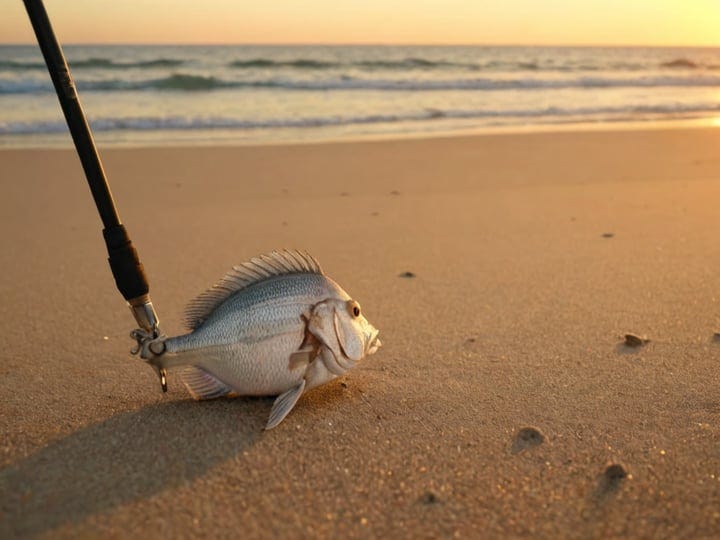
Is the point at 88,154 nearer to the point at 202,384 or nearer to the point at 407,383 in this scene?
the point at 202,384

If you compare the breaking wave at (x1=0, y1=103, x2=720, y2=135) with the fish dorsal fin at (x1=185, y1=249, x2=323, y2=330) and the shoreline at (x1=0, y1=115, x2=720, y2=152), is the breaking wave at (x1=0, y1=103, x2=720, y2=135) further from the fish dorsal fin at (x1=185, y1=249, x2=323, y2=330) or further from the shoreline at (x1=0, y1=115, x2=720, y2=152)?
the fish dorsal fin at (x1=185, y1=249, x2=323, y2=330)

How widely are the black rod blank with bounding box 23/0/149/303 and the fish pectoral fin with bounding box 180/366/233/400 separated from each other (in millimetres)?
371

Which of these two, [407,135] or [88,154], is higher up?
[88,154]

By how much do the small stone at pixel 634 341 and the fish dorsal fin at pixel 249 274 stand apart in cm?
161

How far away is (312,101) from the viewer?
18.7 m

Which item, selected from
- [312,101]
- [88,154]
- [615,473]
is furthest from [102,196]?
[312,101]

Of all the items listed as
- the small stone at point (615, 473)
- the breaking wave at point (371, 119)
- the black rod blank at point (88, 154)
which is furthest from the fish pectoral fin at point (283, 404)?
the breaking wave at point (371, 119)

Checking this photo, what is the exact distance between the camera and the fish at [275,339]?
212 cm

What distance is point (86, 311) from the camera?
3639mm

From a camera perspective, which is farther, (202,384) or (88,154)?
(202,384)

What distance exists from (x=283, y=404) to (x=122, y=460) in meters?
0.50

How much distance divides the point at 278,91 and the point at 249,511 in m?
20.8

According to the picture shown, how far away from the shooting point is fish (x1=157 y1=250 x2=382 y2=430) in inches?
83.4

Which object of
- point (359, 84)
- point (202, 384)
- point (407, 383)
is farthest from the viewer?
point (359, 84)
